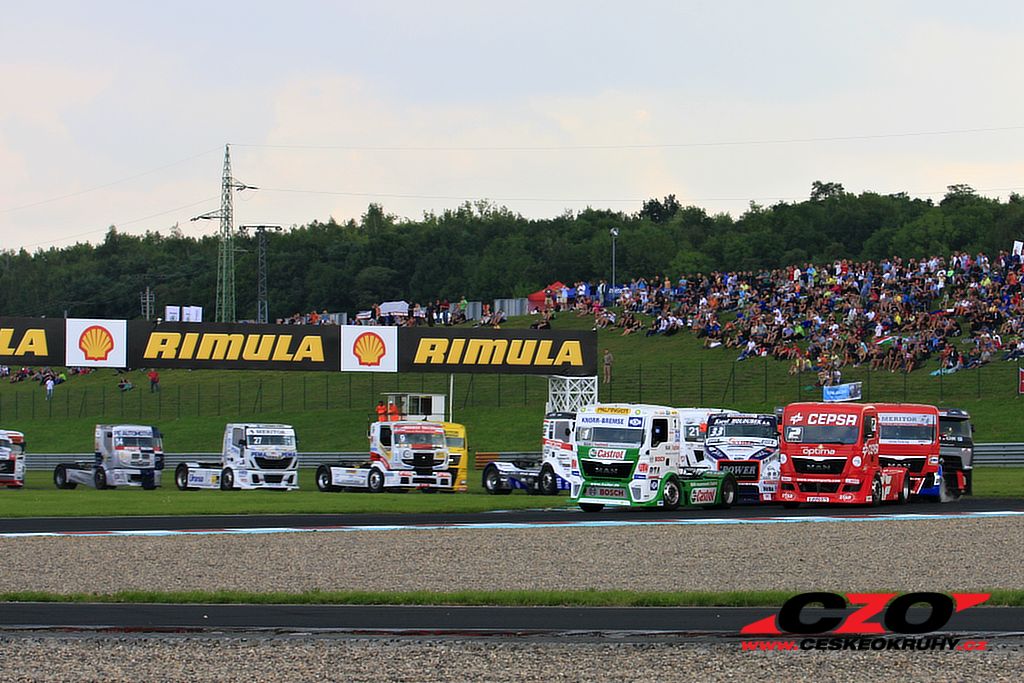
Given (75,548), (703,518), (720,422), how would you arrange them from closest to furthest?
1. (75,548)
2. (703,518)
3. (720,422)

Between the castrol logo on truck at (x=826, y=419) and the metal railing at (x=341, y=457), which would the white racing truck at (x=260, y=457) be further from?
the castrol logo on truck at (x=826, y=419)

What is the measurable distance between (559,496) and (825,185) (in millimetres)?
116965

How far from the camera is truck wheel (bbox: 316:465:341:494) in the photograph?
46.8 meters

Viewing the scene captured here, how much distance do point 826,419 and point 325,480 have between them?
57.8 ft

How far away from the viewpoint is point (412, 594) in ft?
58.6

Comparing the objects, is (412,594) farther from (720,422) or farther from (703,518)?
(720,422)

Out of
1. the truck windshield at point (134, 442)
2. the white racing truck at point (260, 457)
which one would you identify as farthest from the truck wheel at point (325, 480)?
the truck windshield at point (134, 442)

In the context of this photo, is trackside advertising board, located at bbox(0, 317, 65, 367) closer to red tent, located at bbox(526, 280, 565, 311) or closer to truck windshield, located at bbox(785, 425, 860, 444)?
truck windshield, located at bbox(785, 425, 860, 444)

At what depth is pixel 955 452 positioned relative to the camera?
38625 millimetres

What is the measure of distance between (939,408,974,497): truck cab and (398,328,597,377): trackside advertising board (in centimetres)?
1674

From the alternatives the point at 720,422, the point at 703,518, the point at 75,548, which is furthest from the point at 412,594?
the point at 720,422

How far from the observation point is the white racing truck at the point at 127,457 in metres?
49.6

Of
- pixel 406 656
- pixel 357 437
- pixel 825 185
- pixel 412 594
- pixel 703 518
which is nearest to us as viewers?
pixel 406 656

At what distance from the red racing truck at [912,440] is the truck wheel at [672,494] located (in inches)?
236
